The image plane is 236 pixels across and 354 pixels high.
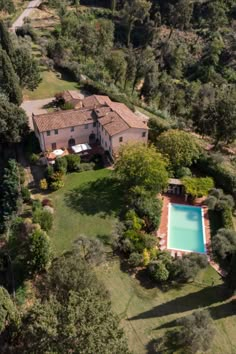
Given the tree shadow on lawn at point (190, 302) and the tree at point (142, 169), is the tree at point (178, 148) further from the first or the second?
the tree shadow on lawn at point (190, 302)

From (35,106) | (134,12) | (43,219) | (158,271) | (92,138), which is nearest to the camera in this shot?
(158,271)

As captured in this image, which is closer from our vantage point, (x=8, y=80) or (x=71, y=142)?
(x=71, y=142)

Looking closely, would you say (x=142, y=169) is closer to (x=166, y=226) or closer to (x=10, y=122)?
(x=166, y=226)

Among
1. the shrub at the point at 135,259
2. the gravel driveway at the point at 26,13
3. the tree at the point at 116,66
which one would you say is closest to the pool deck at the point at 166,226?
the shrub at the point at 135,259

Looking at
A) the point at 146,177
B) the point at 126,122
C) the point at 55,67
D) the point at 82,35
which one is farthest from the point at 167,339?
the point at 82,35

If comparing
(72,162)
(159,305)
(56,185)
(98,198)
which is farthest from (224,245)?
(72,162)

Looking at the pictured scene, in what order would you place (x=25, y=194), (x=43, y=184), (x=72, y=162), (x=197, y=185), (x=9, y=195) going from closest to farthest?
(x=9, y=195), (x=25, y=194), (x=197, y=185), (x=43, y=184), (x=72, y=162)
